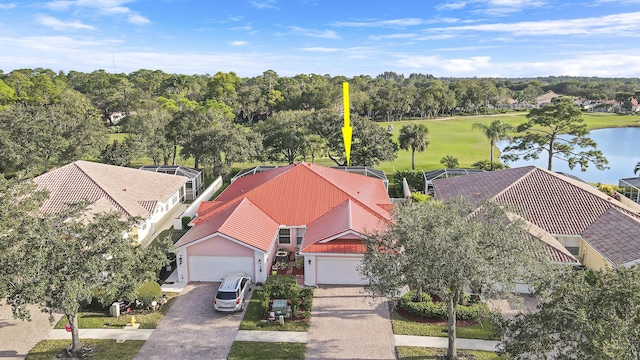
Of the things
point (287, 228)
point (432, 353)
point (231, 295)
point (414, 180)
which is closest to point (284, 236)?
point (287, 228)

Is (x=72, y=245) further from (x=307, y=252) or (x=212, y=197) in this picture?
(x=212, y=197)

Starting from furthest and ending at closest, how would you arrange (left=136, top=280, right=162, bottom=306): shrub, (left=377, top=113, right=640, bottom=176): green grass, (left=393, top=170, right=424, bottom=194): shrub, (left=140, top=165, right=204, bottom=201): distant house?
1. (left=377, top=113, right=640, bottom=176): green grass
2. (left=393, top=170, right=424, bottom=194): shrub
3. (left=140, top=165, right=204, bottom=201): distant house
4. (left=136, top=280, right=162, bottom=306): shrub

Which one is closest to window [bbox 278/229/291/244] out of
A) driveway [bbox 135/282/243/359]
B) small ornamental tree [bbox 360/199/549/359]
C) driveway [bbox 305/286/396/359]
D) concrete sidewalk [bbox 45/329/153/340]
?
driveway [bbox 305/286/396/359]

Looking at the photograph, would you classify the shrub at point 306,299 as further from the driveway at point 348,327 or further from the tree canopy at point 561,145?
the tree canopy at point 561,145

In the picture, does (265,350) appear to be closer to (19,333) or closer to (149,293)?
(149,293)

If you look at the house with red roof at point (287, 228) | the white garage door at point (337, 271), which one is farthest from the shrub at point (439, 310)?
the white garage door at point (337, 271)

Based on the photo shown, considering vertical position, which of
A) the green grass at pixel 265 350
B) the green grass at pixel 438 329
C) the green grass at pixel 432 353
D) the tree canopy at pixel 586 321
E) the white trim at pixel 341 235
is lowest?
the green grass at pixel 432 353

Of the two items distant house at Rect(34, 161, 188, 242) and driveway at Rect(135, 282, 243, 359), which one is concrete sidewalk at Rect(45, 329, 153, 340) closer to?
driveway at Rect(135, 282, 243, 359)
